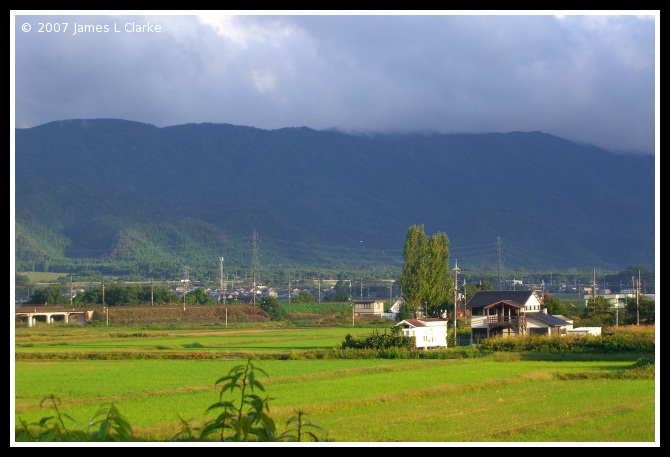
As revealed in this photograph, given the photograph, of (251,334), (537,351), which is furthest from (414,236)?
(537,351)

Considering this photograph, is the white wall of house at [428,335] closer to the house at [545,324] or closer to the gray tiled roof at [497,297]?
the gray tiled roof at [497,297]

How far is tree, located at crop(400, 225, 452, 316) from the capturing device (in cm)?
3647

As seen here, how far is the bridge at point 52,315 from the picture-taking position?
1251 inches

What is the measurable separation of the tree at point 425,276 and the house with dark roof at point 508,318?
194 inches

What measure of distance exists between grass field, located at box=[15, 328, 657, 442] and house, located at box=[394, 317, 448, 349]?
3576 millimetres

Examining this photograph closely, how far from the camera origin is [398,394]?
15.0 metres

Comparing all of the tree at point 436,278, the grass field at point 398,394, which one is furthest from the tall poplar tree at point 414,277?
the grass field at point 398,394

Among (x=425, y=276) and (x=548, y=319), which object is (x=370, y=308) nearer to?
(x=425, y=276)

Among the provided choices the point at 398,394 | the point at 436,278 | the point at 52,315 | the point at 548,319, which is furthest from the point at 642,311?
the point at 52,315

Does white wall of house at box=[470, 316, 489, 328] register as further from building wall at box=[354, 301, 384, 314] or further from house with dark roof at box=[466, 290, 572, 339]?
building wall at box=[354, 301, 384, 314]

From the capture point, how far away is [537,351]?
81.6 feet

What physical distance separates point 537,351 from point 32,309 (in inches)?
869

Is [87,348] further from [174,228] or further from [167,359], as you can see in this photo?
[174,228]

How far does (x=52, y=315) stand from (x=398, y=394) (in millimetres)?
24453
